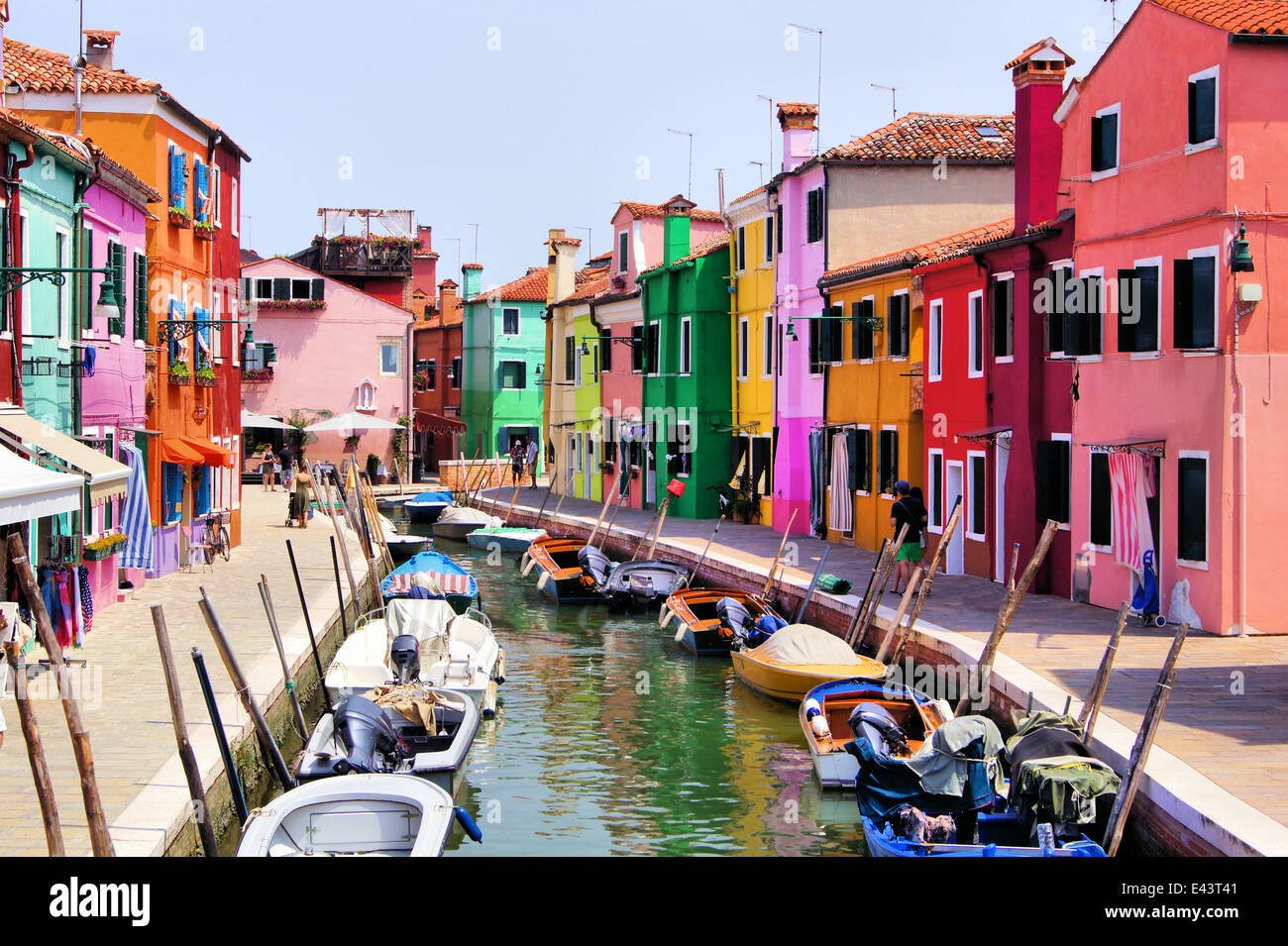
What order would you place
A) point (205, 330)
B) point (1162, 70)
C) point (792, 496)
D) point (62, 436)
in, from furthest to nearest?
point (792, 496) < point (205, 330) < point (1162, 70) < point (62, 436)

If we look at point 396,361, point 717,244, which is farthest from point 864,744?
point 396,361

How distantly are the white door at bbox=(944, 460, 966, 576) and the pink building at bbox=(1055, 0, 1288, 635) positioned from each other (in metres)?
4.63

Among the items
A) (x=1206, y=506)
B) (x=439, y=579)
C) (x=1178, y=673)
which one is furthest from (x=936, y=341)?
(x=1178, y=673)

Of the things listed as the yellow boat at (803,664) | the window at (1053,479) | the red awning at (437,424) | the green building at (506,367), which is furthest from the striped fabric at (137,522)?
the red awning at (437,424)

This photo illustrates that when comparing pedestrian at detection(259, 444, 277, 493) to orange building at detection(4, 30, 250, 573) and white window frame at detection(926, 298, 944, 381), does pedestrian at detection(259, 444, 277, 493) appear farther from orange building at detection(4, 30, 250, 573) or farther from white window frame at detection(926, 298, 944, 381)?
white window frame at detection(926, 298, 944, 381)

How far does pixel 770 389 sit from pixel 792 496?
10.6ft

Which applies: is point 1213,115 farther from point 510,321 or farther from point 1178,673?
point 510,321

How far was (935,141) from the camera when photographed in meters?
31.7

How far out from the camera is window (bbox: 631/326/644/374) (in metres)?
42.8
